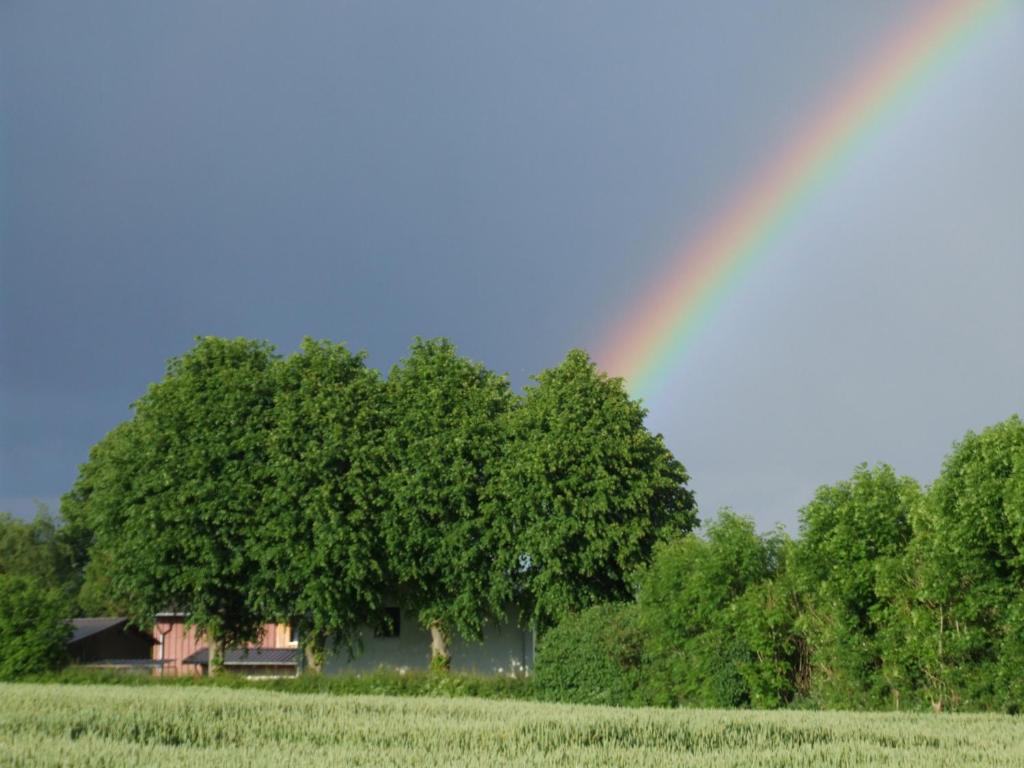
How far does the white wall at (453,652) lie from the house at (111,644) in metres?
21.2

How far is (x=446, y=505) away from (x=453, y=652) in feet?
29.0

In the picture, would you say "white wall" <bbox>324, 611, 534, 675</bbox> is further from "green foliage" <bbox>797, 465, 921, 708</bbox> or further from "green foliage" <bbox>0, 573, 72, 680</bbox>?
"green foliage" <bbox>797, 465, 921, 708</bbox>

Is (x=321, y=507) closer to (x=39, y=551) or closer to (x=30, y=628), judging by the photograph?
(x=30, y=628)

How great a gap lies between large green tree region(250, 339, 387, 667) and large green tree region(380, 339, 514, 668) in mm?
789

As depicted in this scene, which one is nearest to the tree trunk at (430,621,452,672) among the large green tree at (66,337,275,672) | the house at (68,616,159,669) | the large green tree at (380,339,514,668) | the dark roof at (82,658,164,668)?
the large green tree at (380,339,514,668)

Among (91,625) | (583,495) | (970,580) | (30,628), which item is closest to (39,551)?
(91,625)

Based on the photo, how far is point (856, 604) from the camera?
23484 millimetres

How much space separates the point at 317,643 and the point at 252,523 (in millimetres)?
6524

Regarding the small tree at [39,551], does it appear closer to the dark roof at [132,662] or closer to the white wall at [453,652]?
the dark roof at [132,662]

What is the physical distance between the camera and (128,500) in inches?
1612

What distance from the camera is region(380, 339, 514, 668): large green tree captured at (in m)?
39.7

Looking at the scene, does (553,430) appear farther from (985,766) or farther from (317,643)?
(985,766)

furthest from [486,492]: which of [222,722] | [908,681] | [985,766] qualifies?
[985,766]

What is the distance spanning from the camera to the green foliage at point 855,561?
22.9 m
